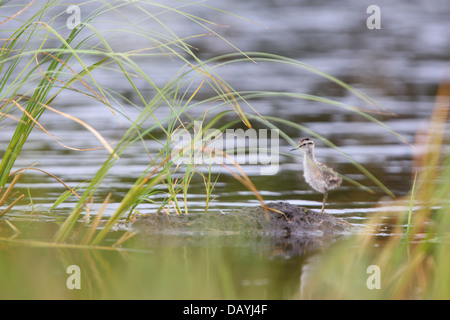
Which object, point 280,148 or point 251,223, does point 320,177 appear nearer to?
point 251,223

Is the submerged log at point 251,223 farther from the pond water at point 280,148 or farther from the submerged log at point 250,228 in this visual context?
the pond water at point 280,148

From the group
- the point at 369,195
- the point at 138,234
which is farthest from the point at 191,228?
the point at 369,195

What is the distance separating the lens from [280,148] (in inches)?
327

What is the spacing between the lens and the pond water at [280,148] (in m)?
4.24

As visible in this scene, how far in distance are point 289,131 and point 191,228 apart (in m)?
4.28

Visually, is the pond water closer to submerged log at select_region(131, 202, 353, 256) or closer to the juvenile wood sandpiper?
submerged log at select_region(131, 202, 353, 256)

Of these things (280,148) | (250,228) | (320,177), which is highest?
(280,148)

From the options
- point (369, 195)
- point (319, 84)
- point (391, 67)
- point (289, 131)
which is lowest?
point (369, 195)

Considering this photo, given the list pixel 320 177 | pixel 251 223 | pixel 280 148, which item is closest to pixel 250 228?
pixel 251 223

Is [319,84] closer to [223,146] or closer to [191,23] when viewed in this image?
[223,146]

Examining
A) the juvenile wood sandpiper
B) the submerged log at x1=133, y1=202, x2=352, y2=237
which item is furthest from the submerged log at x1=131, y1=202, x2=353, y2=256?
the juvenile wood sandpiper

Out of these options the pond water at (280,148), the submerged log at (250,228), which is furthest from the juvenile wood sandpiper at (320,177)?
the submerged log at (250,228)

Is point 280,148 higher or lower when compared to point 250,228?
higher

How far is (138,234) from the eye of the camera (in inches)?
202
